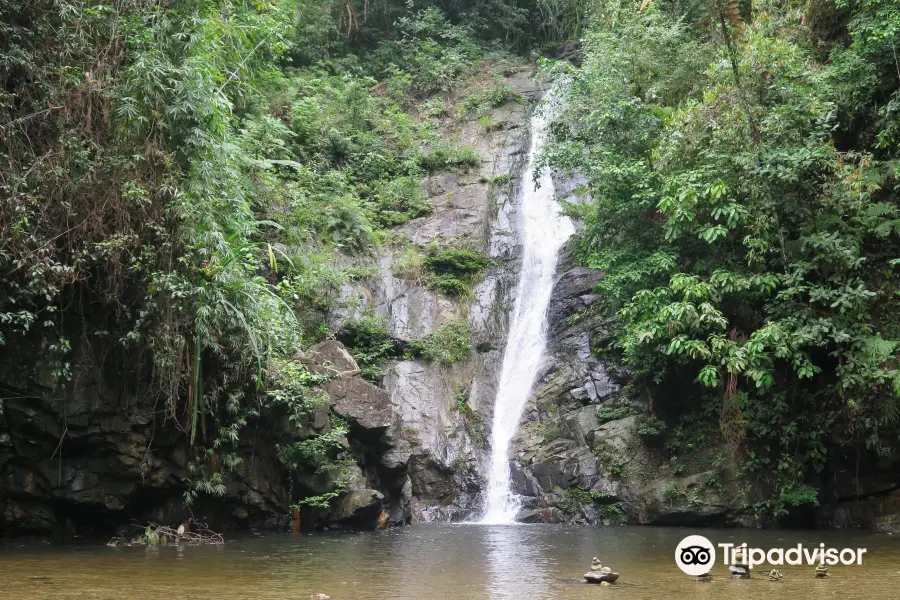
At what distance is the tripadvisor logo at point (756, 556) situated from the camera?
7799 mm

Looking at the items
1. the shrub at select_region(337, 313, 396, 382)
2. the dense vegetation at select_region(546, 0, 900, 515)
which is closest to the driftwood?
the shrub at select_region(337, 313, 396, 382)

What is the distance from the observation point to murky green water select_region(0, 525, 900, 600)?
19.7 ft

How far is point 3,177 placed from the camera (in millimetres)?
9469

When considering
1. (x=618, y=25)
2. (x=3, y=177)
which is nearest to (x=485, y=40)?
(x=618, y=25)

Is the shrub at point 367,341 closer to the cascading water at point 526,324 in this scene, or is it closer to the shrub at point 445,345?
the shrub at point 445,345

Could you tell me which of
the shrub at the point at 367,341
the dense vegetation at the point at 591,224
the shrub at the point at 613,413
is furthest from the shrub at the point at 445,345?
the shrub at the point at 613,413

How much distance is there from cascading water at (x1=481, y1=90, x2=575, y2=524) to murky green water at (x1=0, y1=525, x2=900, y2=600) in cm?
454

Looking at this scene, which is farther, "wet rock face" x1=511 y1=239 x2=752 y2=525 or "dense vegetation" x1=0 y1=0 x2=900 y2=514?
"wet rock face" x1=511 y1=239 x2=752 y2=525

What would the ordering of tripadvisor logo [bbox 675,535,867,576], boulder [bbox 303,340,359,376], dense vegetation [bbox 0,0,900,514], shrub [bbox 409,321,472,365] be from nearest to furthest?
tripadvisor logo [bbox 675,535,867,576]
dense vegetation [bbox 0,0,900,514]
boulder [bbox 303,340,359,376]
shrub [bbox 409,321,472,365]

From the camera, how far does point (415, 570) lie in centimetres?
779

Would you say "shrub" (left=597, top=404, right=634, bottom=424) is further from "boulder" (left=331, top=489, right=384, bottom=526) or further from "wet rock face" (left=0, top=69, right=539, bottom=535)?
"boulder" (left=331, top=489, right=384, bottom=526)

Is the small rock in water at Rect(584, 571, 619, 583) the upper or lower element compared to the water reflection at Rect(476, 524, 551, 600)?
upper

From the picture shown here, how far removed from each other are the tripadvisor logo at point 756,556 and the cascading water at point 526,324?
6.31 m

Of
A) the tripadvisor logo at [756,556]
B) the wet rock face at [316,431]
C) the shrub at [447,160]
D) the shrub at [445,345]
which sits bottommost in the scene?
the tripadvisor logo at [756,556]
